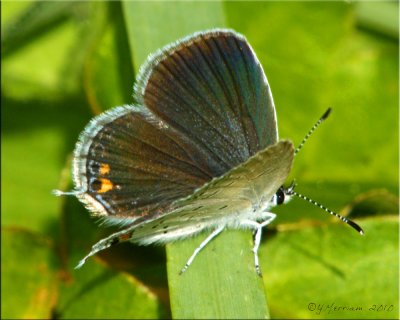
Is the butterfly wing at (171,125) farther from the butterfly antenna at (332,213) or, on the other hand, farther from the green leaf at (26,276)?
the green leaf at (26,276)

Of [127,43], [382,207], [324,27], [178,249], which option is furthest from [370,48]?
[178,249]

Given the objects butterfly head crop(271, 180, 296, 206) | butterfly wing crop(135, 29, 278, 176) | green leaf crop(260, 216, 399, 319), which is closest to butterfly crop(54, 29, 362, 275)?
butterfly wing crop(135, 29, 278, 176)

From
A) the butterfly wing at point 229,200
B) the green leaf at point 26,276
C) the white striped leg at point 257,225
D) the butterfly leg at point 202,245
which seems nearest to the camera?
the butterfly wing at point 229,200

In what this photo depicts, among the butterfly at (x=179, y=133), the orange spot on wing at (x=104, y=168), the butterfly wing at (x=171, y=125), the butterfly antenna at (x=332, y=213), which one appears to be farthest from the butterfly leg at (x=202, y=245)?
the orange spot on wing at (x=104, y=168)

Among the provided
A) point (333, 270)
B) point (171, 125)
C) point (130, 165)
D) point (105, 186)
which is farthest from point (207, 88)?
point (333, 270)

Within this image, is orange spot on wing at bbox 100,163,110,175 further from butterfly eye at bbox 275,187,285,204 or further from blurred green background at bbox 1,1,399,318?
butterfly eye at bbox 275,187,285,204

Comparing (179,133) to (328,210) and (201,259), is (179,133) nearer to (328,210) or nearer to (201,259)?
(201,259)
